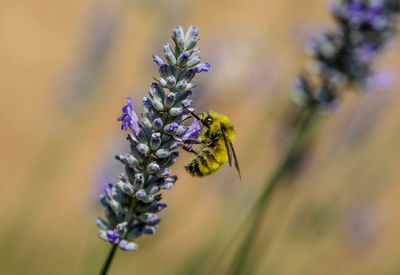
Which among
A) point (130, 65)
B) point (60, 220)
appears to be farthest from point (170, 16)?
point (130, 65)

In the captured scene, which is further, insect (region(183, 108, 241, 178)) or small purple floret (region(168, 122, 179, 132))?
insect (region(183, 108, 241, 178))

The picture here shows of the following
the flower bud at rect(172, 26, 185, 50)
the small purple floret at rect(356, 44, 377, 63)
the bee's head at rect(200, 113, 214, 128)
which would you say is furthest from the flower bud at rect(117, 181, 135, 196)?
the small purple floret at rect(356, 44, 377, 63)

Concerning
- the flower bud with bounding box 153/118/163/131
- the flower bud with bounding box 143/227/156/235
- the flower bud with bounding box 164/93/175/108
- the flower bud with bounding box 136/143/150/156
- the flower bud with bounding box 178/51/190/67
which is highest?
the flower bud with bounding box 178/51/190/67

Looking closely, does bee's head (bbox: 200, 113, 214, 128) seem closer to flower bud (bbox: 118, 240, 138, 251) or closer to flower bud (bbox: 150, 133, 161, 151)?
flower bud (bbox: 150, 133, 161, 151)

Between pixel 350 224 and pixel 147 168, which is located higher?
pixel 350 224

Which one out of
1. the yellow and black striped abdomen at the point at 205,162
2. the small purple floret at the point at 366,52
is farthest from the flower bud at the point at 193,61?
the small purple floret at the point at 366,52

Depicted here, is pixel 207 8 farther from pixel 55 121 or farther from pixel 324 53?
pixel 324 53

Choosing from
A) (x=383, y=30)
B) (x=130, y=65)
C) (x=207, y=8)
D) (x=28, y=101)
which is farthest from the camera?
(x=207, y=8)
